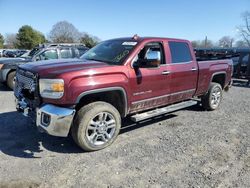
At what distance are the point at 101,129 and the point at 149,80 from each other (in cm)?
135

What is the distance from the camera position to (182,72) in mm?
5777

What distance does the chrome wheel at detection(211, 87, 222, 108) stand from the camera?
7124 millimetres

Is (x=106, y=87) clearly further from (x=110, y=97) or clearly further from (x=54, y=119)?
(x=54, y=119)

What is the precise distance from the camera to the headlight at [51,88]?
12.9ft

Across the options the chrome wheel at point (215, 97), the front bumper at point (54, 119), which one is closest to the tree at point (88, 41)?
the chrome wheel at point (215, 97)

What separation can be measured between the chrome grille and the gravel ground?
938mm

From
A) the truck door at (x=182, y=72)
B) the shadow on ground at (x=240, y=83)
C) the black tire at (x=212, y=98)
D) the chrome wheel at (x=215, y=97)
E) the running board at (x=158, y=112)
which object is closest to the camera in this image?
the running board at (x=158, y=112)

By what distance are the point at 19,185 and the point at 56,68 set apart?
1.81m

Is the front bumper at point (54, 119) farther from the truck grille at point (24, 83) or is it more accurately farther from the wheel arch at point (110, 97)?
the truck grille at point (24, 83)

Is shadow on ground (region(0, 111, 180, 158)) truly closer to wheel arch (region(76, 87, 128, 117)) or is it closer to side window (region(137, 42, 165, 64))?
wheel arch (region(76, 87, 128, 117))

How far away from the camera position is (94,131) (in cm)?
441

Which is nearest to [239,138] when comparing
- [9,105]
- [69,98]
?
[69,98]

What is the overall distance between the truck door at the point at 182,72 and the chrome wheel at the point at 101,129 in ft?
5.66

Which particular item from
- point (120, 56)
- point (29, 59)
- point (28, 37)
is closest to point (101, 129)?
point (120, 56)
